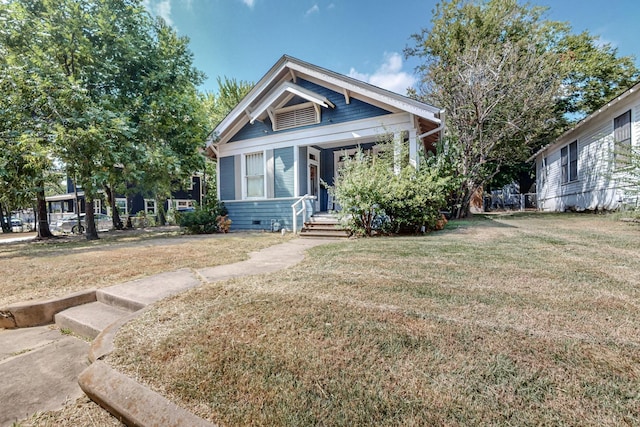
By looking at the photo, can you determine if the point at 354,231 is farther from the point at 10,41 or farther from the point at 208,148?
the point at 10,41

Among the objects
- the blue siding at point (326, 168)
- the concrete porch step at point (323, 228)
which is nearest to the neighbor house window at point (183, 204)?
the blue siding at point (326, 168)

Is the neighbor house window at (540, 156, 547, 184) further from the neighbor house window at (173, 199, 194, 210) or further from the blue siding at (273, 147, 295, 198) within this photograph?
the neighbor house window at (173, 199, 194, 210)

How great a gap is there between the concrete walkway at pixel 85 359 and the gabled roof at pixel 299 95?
22.4 ft

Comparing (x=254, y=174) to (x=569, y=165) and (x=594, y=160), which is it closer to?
(x=594, y=160)

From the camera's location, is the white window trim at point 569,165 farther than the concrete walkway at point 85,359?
Yes

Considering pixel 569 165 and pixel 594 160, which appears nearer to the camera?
pixel 594 160

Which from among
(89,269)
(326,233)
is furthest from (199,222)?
(89,269)

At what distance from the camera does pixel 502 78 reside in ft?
36.4

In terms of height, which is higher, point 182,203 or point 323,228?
point 182,203

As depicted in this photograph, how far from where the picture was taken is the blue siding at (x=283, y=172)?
10117mm

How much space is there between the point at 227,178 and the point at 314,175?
3.59 metres

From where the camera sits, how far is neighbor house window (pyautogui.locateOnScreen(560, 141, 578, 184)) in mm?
13245

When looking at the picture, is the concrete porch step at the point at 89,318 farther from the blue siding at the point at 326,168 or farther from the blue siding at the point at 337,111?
the blue siding at the point at 326,168

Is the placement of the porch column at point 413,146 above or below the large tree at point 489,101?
below
